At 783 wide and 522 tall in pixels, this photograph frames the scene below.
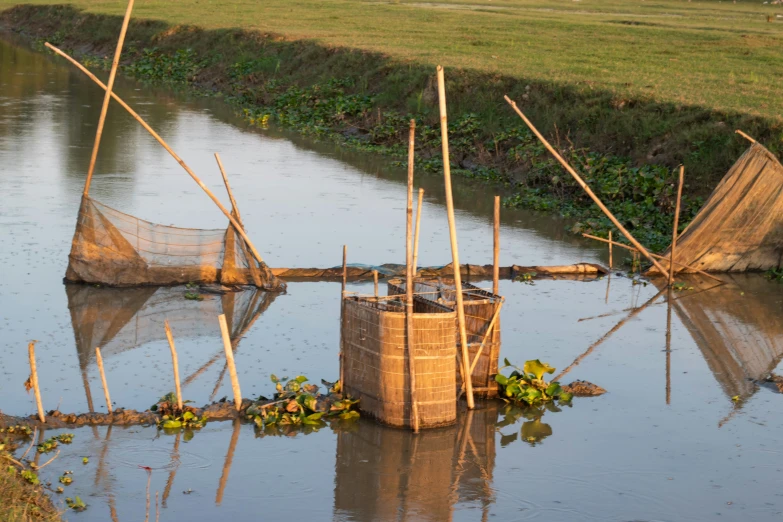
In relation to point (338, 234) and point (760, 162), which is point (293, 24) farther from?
point (760, 162)

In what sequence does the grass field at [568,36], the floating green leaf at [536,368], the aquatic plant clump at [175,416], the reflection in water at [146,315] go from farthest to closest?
the grass field at [568,36] < the reflection in water at [146,315] < the floating green leaf at [536,368] < the aquatic plant clump at [175,416]

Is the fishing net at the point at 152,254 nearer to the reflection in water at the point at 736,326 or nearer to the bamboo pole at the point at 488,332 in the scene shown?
the bamboo pole at the point at 488,332

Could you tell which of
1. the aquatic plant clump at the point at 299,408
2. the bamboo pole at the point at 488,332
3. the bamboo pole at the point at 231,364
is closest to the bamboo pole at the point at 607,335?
the bamboo pole at the point at 488,332

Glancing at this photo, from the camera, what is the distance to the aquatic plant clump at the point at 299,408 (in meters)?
7.52

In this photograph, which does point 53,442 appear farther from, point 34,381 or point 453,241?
point 453,241

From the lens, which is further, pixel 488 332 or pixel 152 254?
pixel 152 254

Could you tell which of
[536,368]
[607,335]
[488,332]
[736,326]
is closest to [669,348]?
[607,335]

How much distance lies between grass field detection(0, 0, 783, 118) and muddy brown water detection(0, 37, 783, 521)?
4.67m

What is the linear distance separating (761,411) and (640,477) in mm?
1647

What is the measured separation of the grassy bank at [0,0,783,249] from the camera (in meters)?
15.4

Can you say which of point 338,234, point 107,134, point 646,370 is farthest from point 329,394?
point 107,134

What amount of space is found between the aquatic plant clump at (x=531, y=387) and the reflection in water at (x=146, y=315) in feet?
7.75

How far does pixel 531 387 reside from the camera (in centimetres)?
808

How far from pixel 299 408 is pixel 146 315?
2.99 meters
